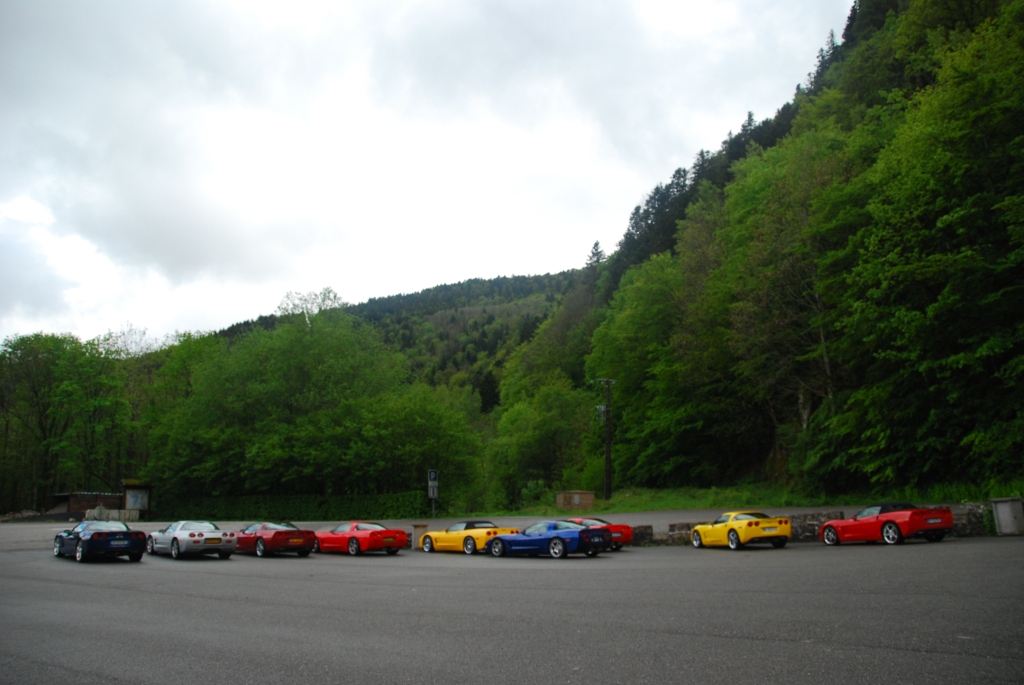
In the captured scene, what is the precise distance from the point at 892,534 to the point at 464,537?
516 inches

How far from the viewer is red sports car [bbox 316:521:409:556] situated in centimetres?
2392

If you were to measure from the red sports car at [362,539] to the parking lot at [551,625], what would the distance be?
28.5 ft

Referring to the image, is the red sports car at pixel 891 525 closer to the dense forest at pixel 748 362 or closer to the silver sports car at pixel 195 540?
the dense forest at pixel 748 362

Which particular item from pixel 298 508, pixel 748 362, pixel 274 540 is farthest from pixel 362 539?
pixel 298 508

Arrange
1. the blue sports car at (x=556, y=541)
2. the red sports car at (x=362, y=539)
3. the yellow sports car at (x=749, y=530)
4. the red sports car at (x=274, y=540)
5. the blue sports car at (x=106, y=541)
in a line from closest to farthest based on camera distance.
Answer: the blue sports car at (x=556, y=541)
the blue sports car at (x=106, y=541)
the yellow sports car at (x=749, y=530)
the red sports car at (x=274, y=540)
the red sports car at (x=362, y=539)

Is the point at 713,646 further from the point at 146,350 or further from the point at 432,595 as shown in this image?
the point at 146,350

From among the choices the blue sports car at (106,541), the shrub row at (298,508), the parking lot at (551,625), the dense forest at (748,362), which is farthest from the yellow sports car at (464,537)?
the shrub row at (298,508)

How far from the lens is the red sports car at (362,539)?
23922 mm

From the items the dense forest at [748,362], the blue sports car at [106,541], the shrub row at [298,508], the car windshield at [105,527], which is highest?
the dense forest at [748,362]

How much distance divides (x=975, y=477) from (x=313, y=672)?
98.0ft

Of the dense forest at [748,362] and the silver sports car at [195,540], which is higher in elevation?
the dense forest at [748,362]

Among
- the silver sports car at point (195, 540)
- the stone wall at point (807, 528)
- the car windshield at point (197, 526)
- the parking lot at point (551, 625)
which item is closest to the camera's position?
the parking lot at point (551, 625)

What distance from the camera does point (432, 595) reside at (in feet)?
38.1

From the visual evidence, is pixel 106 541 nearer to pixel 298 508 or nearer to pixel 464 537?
pixel 464 537
